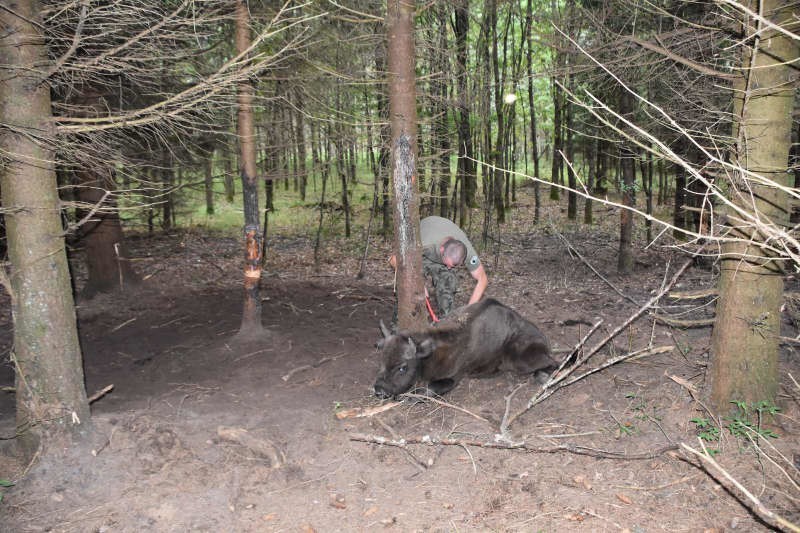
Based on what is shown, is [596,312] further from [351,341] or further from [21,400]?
[21,400]

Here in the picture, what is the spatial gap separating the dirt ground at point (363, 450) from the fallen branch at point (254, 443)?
13mm

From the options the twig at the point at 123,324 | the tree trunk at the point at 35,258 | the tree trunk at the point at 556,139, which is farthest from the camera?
the tree trunk at the point at 556,139

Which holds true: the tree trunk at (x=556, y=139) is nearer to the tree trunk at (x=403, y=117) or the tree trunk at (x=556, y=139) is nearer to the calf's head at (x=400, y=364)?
the tree trunk at (x=403, y=117)

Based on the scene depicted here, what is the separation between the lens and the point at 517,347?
659cm

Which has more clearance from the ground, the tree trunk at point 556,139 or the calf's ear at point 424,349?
the tree trunk at point 556,139

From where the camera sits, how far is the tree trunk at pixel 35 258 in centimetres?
419

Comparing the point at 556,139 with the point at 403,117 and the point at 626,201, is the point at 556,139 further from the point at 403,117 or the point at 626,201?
the point at 403,117

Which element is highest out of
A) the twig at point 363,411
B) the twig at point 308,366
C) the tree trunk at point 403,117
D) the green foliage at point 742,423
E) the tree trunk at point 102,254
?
the tree trunk at point 403,117

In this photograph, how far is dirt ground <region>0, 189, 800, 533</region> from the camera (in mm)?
3994

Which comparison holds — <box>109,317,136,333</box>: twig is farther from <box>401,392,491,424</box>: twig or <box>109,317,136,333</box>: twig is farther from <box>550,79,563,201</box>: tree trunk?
<box>550,79,563,201</box>: tree trunk

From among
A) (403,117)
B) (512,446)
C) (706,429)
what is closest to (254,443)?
(512,446)

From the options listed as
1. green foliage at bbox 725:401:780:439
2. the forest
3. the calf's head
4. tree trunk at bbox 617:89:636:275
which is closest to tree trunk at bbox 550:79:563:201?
tree trunk at bbox 617:89:636:275

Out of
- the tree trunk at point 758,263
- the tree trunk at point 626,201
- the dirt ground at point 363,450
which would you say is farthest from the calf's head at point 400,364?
the tree trunk at point 626,201

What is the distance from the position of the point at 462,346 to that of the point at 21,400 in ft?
14.7
